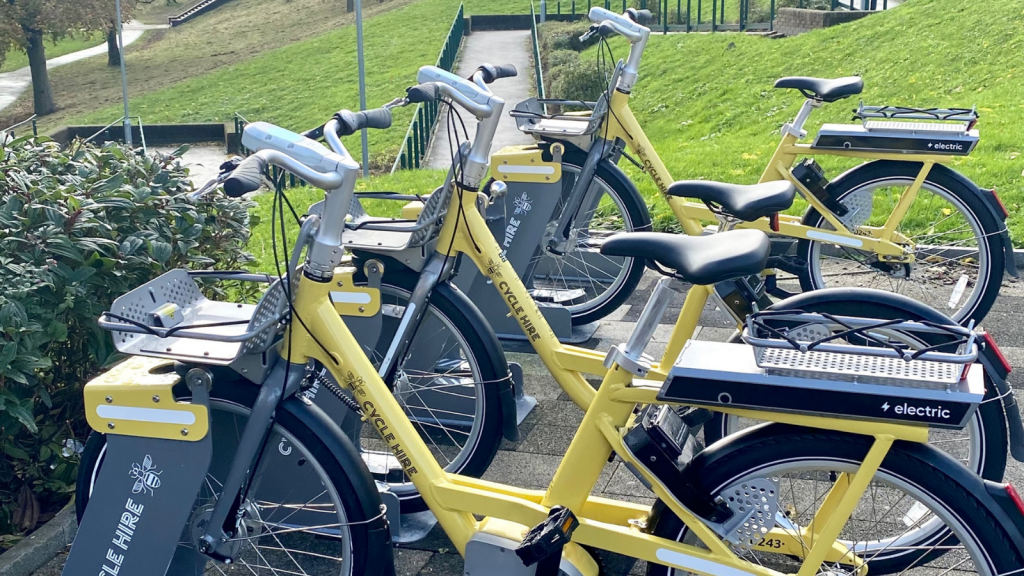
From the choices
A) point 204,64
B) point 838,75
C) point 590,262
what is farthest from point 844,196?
point 204,64

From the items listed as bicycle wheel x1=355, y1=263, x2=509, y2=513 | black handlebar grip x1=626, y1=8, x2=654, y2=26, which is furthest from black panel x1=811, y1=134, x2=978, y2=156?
bicycle wheel x1=355, y1=263, x2=509, y2=513

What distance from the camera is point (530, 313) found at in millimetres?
3602

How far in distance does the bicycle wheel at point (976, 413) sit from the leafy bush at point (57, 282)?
6.73ft

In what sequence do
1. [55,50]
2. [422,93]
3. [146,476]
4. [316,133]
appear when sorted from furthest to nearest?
[55,50], [422,93], [316,133], [146,476]

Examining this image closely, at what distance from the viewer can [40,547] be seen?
127 inches

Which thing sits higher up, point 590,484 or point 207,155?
point 590,484

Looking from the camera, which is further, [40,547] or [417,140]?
[417,140]

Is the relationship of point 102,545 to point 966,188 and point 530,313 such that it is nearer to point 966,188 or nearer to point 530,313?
point 530,313

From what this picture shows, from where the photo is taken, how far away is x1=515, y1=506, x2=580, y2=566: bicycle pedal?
245 centimetres

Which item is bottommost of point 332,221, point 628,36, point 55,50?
point 55,50

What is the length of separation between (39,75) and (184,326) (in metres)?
25.3

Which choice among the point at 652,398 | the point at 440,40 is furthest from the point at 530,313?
the point at 440,40

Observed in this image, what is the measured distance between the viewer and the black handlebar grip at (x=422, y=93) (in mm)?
3098

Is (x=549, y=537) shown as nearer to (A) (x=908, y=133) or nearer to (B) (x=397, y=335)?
(B) (x=397, y=335)
